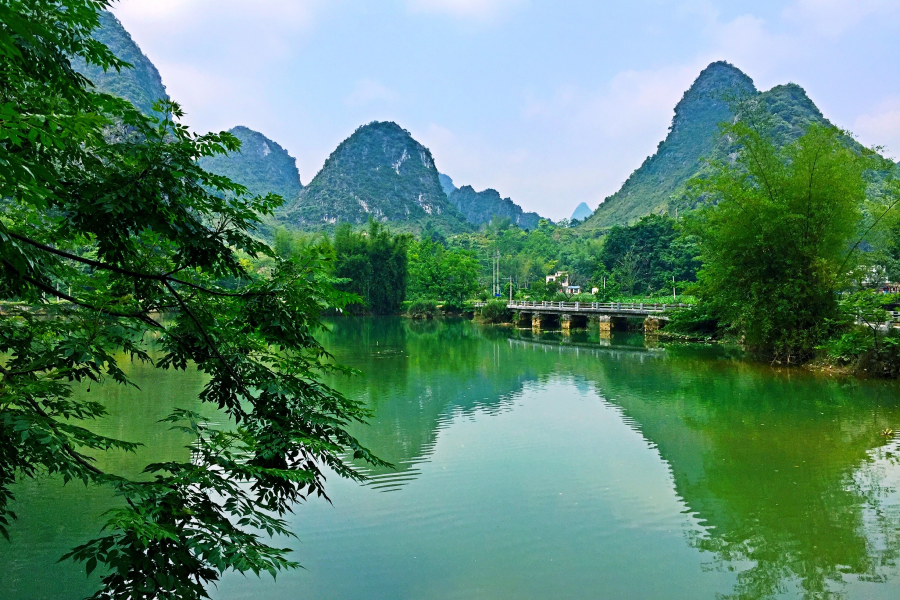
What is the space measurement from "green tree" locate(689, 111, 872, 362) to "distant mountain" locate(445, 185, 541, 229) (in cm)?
13623

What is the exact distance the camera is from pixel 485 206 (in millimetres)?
157875

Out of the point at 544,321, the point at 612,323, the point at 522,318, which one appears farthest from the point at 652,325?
the point at 522,318

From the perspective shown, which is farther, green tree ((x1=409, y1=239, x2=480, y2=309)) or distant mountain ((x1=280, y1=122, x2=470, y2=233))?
distant mountain ((x1=280, y1=122, x2=470, y2=233))

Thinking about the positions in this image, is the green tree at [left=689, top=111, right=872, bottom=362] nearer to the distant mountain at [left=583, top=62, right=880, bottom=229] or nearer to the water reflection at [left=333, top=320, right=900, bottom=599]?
the water reflection at [left=333, top=320, right=900, bottom=599]

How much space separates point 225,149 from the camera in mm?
3850

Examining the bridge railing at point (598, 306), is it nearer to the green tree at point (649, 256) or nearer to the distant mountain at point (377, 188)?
the green tree at point (649, 256)

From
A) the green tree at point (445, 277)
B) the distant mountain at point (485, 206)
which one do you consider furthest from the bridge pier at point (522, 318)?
the distant mountain at point (485, 206)

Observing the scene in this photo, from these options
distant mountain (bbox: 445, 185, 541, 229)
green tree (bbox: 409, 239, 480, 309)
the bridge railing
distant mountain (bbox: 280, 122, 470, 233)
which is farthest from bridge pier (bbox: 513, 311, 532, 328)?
distant mountain (bbox: 445, 185, 541, 229)

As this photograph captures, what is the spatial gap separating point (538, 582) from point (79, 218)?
454cm

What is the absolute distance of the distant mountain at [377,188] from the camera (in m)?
106

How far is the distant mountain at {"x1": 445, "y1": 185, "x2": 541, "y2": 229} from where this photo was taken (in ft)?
514

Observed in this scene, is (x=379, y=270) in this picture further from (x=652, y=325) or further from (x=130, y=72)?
(x=130, y=72)

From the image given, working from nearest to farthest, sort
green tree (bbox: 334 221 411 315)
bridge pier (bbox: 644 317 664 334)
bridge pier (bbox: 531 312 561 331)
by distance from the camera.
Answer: bridge pier (bbox: 644 317 664 334) → bridge pier (bbox: 531 312 561 331) → green tree (bbox: 334 221 411 315)

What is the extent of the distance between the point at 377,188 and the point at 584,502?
111337mm
